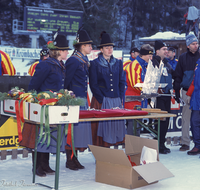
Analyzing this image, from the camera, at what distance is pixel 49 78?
4.33 meters

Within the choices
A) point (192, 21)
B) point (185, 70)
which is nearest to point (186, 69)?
point (185, 70)

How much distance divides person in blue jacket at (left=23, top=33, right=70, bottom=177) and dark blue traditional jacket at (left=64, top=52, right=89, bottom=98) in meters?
0.20

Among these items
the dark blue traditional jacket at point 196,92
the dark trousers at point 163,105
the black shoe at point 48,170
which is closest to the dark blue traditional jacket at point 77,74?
the black shoe at point 48,170

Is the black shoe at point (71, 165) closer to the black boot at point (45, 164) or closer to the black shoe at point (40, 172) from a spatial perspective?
the black boot at point (45, 164)

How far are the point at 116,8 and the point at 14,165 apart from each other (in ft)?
95.8

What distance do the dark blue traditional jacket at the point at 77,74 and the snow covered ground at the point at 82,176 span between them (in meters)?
1.07

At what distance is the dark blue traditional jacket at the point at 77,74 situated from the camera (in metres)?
4.67

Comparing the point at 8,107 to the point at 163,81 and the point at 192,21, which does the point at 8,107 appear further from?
the point at 192,21

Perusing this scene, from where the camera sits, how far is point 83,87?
478 centimetres

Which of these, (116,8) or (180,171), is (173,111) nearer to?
(180,171)

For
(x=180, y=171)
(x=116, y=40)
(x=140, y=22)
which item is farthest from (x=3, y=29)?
(x=180, y=171)

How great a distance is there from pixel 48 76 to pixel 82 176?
4.30 feet

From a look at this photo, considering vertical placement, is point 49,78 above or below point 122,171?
above

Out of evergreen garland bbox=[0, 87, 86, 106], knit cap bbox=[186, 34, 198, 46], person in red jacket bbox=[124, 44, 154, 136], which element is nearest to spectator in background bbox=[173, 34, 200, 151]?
knit cap bbox=[186, 34, 198, 46]
